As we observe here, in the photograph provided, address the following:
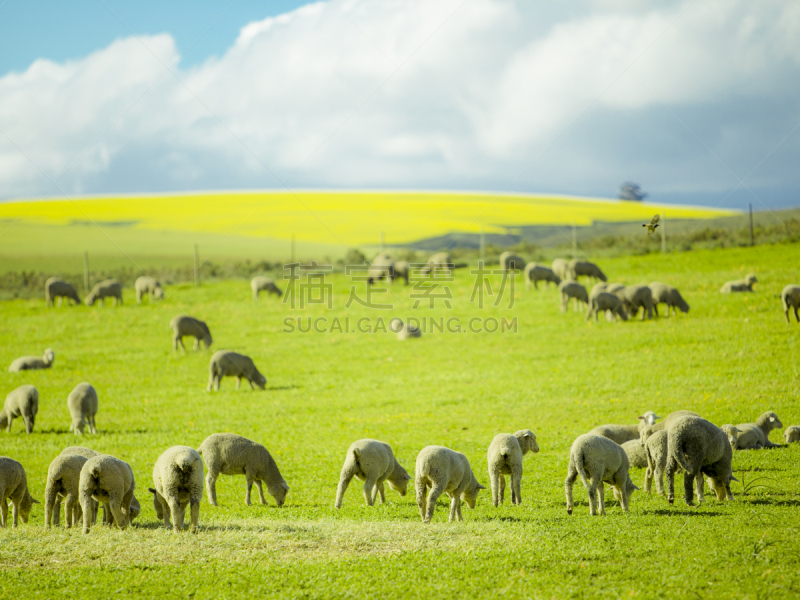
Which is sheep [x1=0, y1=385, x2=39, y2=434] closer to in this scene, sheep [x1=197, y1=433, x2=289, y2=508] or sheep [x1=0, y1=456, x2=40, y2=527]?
sheep [x1=0, y1=456, x2=40, y2=527]

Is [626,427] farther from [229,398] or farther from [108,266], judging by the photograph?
[108,266]

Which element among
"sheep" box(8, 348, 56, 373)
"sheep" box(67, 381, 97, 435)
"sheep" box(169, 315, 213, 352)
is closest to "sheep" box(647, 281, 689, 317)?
"sheep" box(169, 315, 213, 352)

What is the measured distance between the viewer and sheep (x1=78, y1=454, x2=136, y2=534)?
10.9 meters

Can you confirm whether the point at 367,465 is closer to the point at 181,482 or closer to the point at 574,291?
the point at 181,482

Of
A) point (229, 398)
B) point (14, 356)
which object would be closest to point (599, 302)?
point (229, 398)

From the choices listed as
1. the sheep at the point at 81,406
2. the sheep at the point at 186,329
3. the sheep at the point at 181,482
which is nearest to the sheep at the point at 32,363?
the sheep at the point at 186,329

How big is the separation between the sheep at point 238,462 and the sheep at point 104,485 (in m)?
2.52

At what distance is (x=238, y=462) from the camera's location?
13828 millimetres

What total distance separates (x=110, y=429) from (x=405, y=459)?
10315 mm

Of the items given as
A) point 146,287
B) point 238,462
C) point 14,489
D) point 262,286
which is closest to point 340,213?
point 262,286

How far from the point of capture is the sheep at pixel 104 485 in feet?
35.8

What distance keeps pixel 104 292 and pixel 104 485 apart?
36.9 metres

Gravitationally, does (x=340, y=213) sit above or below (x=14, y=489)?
above

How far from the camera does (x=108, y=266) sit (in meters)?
65.9
